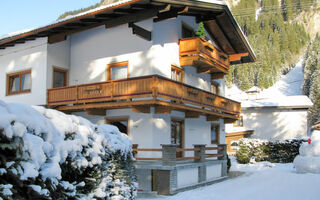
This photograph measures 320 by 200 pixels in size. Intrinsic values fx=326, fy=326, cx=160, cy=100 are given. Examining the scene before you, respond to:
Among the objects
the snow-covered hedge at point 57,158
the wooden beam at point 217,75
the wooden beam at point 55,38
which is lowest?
the snow-covered hedge at point 57,158

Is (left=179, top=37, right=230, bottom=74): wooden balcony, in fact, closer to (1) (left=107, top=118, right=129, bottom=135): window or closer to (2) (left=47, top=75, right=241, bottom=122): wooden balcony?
(2) (left=47, top=75, right=241, bottom=122): wooden balcony

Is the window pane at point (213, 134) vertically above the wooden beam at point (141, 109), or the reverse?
the wooden beam at point (141, 109)

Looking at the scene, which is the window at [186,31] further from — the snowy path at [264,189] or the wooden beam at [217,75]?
the snowy path at [264,189]

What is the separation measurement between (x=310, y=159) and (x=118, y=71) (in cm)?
1250

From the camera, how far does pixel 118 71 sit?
17.5m

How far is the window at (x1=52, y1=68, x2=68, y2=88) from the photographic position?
18.6 metres

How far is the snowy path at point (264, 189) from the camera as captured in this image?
13016 millimetres

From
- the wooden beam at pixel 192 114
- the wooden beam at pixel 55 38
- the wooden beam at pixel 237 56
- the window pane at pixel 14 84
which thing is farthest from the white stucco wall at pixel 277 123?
the window pane at pixel 14 84

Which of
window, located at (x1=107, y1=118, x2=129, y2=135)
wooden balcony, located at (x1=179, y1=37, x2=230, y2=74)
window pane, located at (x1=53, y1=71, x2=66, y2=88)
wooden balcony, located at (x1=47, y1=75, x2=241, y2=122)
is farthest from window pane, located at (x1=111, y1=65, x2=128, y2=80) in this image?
window pane, located at (x1=53, y1=71, x2=66, y2=88)

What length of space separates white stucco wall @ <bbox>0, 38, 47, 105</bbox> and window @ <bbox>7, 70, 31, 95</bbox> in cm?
24

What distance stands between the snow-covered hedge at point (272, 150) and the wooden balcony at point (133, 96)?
10.8 meters

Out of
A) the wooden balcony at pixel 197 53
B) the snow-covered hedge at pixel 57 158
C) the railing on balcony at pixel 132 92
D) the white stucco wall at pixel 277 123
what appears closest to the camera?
the snow-covered hedge at pixel 57 158

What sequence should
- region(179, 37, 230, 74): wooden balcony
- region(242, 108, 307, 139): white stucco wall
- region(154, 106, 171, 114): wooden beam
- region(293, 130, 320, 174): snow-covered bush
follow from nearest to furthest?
region(154, 106, 171, 114): wooden beam < region(179, 37, 230, 74): wooden balcony < region(293, 130, 320, 174): snow-covered bush < region(242, 108, 307, 139): white stucco wall

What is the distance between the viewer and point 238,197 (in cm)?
1302
